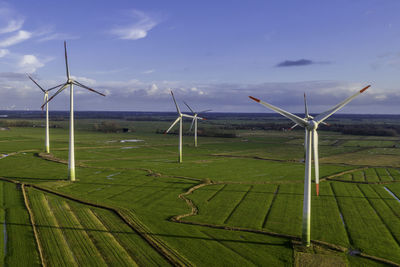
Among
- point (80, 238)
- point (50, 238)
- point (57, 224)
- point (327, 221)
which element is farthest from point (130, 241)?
point (327, 221)

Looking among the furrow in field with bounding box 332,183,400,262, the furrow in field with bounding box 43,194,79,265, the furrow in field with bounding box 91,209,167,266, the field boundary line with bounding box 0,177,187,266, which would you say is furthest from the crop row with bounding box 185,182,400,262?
the furrow in field with bounding box 43,194,79,265

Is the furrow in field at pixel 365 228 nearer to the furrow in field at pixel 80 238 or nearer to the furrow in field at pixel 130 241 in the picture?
the furrow in field at pixel 130 241

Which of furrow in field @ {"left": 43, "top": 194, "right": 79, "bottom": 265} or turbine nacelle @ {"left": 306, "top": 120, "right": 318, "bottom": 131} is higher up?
turbine nacelle @ {"left": 306, "top": 120, "right": 318, "bottom": 131}

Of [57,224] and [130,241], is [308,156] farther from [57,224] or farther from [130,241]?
[57,224]

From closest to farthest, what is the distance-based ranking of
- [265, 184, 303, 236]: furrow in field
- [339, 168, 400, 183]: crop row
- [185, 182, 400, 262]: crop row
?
[185, 182, 400, 262]: crop row → [265, 184, 303, 236]: furrow in field → [339, 168, 400, 183]: crop row

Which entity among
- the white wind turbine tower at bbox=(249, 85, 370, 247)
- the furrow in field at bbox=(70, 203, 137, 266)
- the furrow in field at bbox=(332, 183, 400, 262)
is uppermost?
the white wind turbine tower at bbox=(249, 85, 370, 247)

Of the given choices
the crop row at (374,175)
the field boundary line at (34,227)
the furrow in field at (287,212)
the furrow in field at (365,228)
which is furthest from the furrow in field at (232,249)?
the crop row at (374,175)

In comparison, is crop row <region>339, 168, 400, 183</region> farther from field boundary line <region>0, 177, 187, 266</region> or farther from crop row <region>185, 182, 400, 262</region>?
field boundary line <region>0, 177, 187, 266</region>

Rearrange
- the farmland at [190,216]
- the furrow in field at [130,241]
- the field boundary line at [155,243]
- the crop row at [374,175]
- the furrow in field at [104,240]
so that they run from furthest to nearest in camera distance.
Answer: the crop row at [374,175] < the farmland at [190,216] < the furrow in field at [130,241] < the field boundary line at [155,243] < the furrow in field at [104,240]

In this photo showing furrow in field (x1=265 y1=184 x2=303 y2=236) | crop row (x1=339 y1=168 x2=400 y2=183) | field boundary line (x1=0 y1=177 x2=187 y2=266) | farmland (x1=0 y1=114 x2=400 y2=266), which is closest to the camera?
field boundary line (x1=0 y1=177 x2=187 y2=266)

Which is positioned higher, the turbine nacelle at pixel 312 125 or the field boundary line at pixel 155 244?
the turbine nacelle at pixel 312 125
